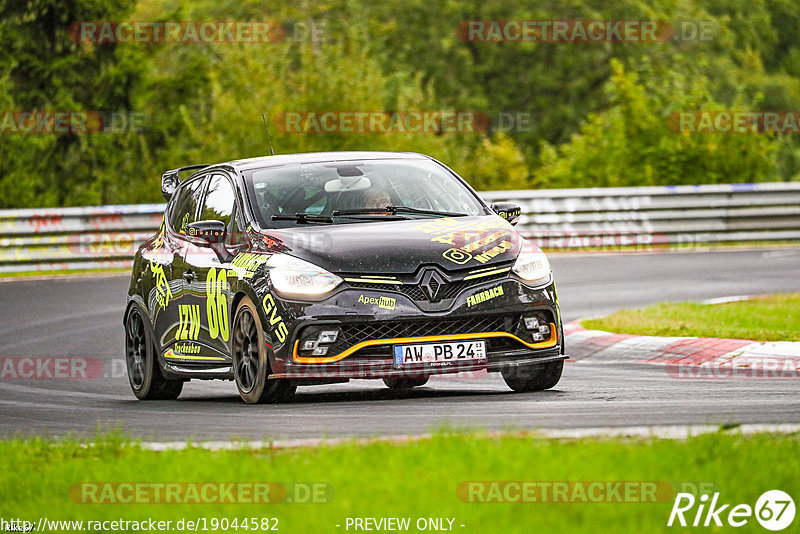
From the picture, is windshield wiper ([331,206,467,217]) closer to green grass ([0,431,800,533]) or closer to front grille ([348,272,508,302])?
front grille ([348,272,508,302])

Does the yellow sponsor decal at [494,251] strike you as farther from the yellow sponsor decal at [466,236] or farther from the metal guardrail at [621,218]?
the metal guardrail at [621,218]

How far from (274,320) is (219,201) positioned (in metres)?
1.88

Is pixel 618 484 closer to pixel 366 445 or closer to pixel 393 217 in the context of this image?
pixel 366 445

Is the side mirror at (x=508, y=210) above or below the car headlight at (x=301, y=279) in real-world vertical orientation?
below

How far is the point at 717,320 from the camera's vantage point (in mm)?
14570

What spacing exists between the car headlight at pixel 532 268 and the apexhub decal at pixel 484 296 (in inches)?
8.3

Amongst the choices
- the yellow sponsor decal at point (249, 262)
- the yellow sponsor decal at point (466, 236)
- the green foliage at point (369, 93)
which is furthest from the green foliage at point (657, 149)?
the yellow sponsor decal at point (249, 262)

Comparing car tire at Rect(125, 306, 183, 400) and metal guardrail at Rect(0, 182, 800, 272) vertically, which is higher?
car tire at Rect(125, 306, 183, 400)

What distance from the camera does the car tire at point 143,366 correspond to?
1207 centimetres

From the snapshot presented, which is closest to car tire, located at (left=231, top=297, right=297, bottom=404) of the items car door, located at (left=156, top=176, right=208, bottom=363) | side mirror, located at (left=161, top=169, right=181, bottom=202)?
car door, located at (left=156, top=176, right=208, bottom=363)

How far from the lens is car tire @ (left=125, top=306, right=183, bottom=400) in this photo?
12.1m

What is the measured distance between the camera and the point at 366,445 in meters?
7.40

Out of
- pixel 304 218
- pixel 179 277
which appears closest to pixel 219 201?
pixel 179 277

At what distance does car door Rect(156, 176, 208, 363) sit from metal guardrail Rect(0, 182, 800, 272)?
1360cm
